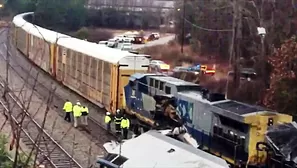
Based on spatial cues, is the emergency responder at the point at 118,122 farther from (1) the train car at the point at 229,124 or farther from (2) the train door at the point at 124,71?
(1) the train car at the point at 229,124

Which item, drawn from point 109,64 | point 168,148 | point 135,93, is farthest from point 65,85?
point 168,148

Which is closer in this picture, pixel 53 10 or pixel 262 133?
pixel 262 133

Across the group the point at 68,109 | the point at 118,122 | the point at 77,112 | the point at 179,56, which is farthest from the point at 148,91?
the point at 179,56

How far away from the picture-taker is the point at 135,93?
2100 centimetres

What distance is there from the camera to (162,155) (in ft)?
32.3

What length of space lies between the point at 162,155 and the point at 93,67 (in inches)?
636

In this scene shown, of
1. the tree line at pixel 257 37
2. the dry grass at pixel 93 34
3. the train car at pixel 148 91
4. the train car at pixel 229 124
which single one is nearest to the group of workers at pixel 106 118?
the train car at pixel 148 91

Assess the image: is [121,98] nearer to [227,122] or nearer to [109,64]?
[109,64]

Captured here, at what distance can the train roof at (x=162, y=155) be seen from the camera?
945 centimetres

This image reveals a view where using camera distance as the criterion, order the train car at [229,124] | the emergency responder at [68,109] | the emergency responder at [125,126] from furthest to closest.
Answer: the emergency responder at [68,109], the emergency responder at [125,126], the train car at [229,124]

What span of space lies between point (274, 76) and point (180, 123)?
9.79 metres

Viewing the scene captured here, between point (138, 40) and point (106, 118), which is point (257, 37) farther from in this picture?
point (138, 40)

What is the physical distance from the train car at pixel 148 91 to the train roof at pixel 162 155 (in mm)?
6044

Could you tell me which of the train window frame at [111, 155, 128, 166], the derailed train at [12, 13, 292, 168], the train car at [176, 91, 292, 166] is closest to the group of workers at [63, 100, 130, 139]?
the derailed train at [12, 13, 292, 168]
